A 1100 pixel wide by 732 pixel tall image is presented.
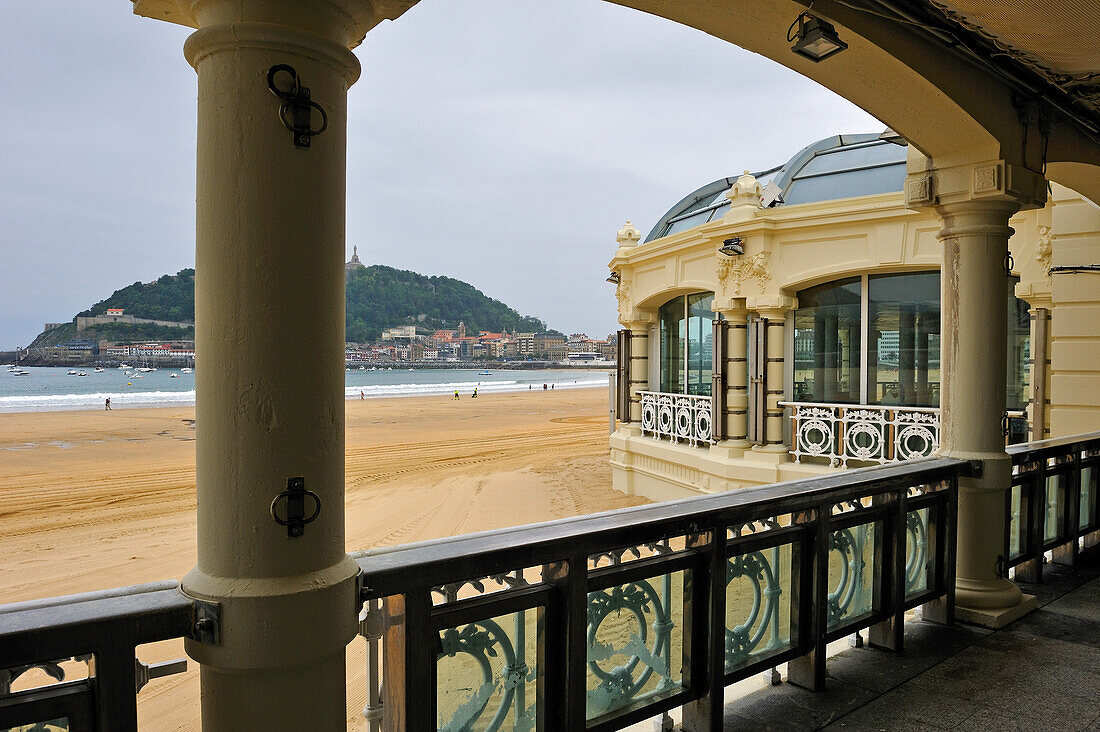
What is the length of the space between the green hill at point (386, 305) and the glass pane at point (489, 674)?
64.7 meters

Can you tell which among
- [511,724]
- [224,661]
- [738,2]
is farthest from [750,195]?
[224,661]

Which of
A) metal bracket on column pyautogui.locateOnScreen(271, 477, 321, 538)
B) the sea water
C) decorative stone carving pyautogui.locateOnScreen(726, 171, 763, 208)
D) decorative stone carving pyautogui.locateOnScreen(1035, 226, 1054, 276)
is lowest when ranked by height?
the sea water

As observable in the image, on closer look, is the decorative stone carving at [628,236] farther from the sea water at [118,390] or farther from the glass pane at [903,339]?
the sea water at [118,390]

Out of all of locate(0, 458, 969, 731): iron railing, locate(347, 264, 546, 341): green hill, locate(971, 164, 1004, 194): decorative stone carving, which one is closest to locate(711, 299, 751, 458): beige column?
locate(971, 164, 1004, 194): decorative stone carving

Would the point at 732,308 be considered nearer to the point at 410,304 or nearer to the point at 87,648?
the point at 87,648

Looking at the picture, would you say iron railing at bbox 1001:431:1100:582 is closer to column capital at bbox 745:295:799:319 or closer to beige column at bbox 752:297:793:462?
beige column at bbox 752:297:793:462

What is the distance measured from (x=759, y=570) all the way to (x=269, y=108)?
2352mm

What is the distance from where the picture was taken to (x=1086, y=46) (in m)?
3.03

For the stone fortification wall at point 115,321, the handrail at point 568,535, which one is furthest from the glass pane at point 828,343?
the stone fortification wall at point 115,321

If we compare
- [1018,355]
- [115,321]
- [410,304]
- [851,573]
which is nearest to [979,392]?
[851,573]

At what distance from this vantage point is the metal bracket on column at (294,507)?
1.44 meters

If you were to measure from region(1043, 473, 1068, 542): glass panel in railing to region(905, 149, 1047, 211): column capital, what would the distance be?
6.71 feet

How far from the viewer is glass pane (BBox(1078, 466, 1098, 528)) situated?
5.10 meters

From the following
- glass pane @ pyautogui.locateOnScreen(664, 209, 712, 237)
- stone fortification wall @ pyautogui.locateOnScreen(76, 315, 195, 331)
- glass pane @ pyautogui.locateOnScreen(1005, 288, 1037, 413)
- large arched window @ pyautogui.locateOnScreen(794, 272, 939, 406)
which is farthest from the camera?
stone fortification wall @ pyautogui.locateOnScreen(76, 315, 195, 331)
